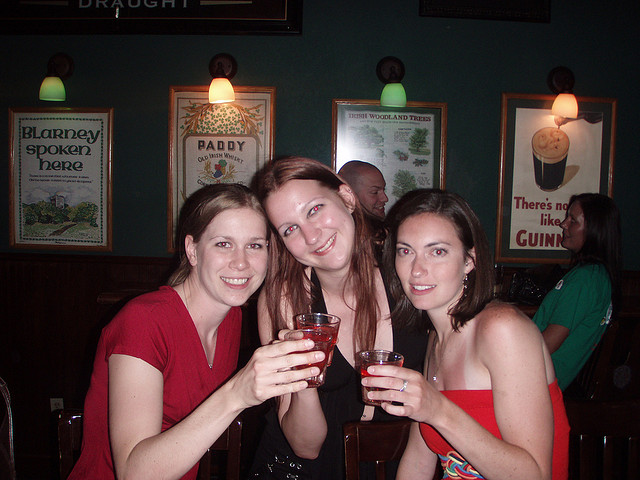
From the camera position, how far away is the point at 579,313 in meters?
2.69

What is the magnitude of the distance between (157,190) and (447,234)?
3299mm

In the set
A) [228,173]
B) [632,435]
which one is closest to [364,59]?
[228,173]

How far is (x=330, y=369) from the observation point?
1807 mm

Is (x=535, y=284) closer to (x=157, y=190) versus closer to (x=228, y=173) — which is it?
(x=228, y=173)

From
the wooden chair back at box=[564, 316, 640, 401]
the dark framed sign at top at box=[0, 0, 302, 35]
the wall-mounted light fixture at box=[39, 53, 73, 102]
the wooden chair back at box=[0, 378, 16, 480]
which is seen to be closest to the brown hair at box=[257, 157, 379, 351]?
the wooden chair back at box=[0, 378, 16, 480]

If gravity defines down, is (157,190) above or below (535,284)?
above

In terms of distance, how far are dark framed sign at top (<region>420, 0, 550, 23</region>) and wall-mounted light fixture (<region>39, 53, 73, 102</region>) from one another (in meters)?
3.27

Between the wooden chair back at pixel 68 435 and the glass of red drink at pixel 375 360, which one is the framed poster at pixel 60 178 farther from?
the glass of red drink at pixel 375 360

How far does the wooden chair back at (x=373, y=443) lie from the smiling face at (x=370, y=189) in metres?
2.49

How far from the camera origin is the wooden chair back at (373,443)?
4.48ft

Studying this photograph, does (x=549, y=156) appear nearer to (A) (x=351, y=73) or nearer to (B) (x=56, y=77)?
(A) (x=351, y=73)

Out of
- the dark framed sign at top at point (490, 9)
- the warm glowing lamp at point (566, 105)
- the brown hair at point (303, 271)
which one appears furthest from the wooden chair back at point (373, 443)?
the dark framed sign at top at point (490, 9)

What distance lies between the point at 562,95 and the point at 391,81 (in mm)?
1485

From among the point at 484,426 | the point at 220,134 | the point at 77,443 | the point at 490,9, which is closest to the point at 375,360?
the point at 484,426
